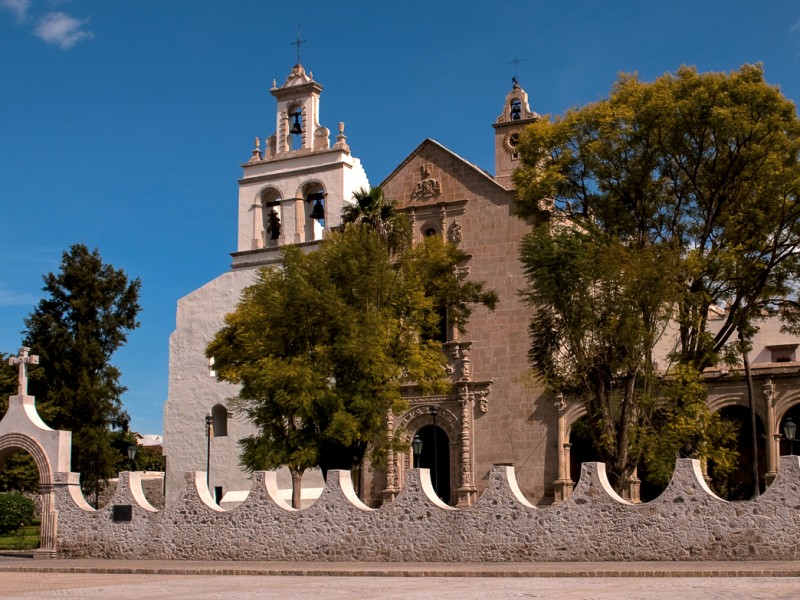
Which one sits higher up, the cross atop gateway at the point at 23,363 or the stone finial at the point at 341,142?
the stone finial at the point at 341,142

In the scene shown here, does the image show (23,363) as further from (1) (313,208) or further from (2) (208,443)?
(1) (313,208)

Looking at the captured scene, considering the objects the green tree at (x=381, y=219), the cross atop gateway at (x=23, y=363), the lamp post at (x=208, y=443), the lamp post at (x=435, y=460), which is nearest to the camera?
the cross atop gateway at (x=23, y=363)

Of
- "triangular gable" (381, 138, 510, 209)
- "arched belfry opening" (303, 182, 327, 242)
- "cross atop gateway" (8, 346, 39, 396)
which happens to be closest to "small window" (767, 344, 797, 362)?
"triangular gable" (381, 138, 510, 209)

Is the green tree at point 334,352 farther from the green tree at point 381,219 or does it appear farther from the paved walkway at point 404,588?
the paved walkway at point 404,588

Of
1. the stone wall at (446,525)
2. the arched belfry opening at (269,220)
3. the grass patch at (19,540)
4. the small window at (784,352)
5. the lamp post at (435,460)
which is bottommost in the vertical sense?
the grass patch at (19,540)

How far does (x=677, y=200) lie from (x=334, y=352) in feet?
33.0

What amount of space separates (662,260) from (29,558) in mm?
16656

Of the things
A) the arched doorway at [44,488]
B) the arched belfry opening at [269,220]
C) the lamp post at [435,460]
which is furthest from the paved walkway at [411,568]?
the arched belfry opening at [269,220]

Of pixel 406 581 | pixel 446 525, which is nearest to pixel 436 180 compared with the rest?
pixel 446 525

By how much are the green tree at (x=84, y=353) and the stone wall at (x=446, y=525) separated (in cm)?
2408

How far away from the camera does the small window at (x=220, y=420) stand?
46.1m

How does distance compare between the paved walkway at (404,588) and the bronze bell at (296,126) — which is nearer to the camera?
the paved walkway at (404,588)

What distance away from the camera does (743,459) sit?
36.8m

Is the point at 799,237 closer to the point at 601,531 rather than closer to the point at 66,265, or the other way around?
the point at 601,531
